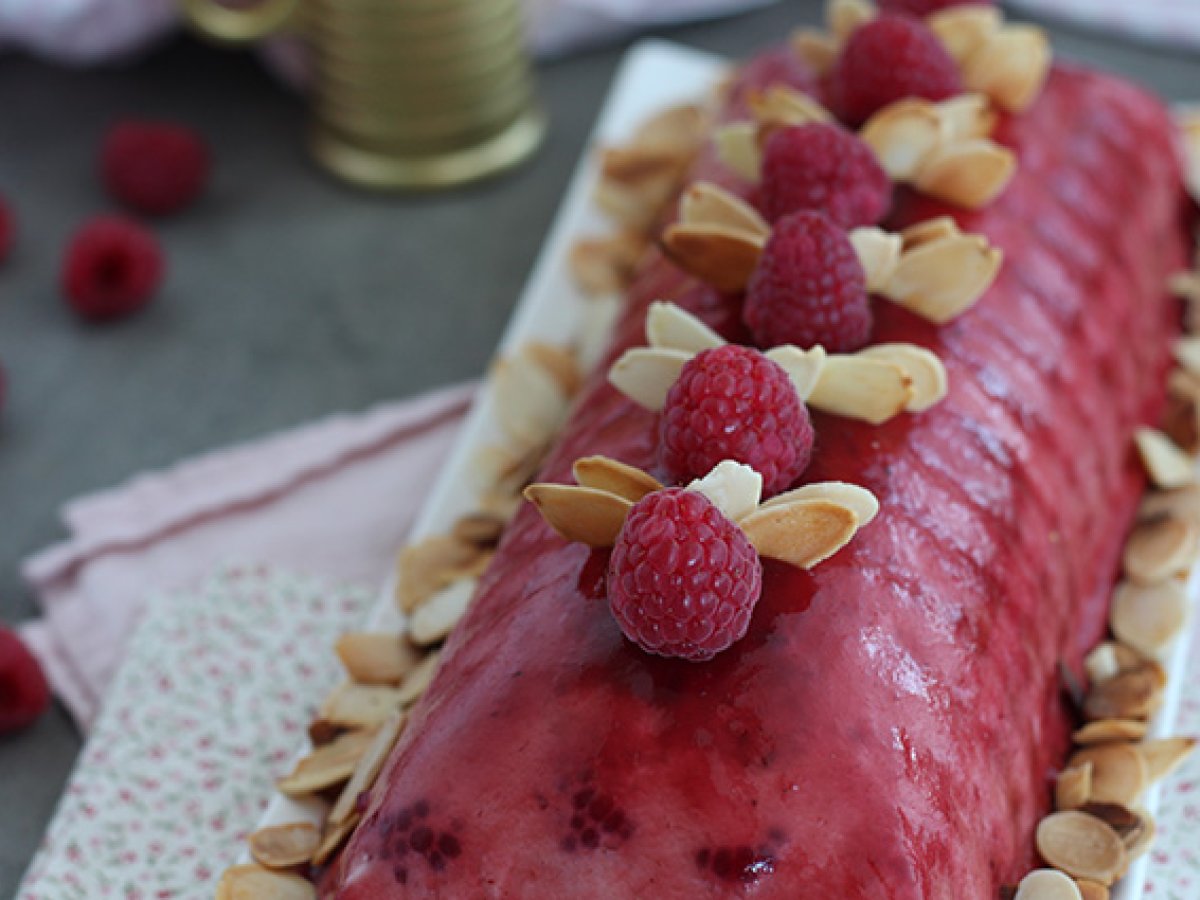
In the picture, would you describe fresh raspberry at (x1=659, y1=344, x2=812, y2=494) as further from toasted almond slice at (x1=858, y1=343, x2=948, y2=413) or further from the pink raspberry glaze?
toasted almond slice at (x1=858, y1=343, x2=948, y2=413)

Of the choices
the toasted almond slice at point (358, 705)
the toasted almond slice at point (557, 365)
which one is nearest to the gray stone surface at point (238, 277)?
the toasted almond slice at point (557, 365)

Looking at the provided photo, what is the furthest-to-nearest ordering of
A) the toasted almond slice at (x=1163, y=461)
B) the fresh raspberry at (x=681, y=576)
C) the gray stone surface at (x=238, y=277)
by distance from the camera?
the gray stone surface at (x=238, y=277)
the toasted almond slice at (x=1163, y=461)
the fresh raspberry at (x=681, y=576)

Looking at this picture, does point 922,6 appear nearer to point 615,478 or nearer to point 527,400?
point 527,400

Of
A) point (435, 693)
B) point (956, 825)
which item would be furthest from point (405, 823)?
point (956, 825)

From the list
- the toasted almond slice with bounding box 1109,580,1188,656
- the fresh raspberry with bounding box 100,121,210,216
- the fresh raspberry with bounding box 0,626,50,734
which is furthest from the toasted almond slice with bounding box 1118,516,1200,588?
the fresh raspberry with bounding box 100,121,210,216

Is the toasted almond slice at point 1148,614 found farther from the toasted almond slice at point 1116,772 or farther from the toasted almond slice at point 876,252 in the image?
the toasted almond slice at point 876,252

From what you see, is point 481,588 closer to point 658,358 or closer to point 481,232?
point 658,358
